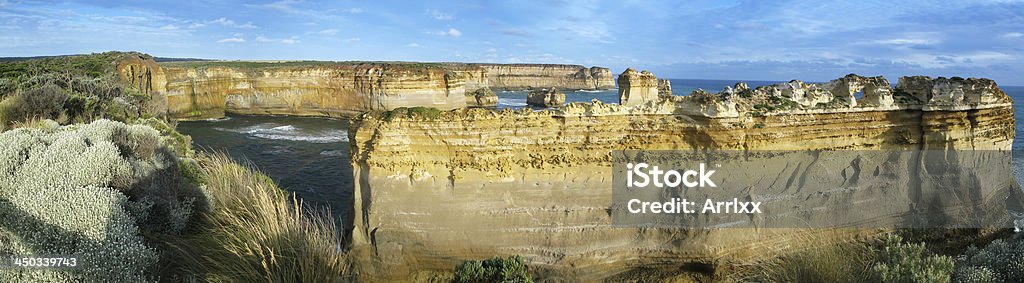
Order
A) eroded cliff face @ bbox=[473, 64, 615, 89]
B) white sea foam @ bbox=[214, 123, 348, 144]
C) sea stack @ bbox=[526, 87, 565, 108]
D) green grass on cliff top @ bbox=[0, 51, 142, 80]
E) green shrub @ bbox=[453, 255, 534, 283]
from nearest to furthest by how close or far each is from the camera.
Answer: green shrub @ bbox=[453, 255, 534, 283] < green grass on cliff top @ bbox=[0, 51, 142, 80] < white sea foam @ bbox=[214, 123, 348, 144] < sea stack @ bbox=[526, 87, 565, 108] < eroded cliff face @ bbox=[473, 64, 615, 89]

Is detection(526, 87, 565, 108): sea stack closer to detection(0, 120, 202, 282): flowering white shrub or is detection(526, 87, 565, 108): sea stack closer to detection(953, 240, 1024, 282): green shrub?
detection(0, 120, 202, 282): flowering white shrub

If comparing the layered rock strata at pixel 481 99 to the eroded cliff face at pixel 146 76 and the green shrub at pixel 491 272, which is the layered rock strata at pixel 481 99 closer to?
the eroded cliff face at pixel 146 76

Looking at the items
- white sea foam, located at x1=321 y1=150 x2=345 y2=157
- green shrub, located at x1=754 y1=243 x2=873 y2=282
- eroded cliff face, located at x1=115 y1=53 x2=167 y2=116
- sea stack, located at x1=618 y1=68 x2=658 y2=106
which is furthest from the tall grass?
eroded cliff face, located at x1=115 y1=53 x2=167 y2=116

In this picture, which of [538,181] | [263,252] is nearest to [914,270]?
[538,181]

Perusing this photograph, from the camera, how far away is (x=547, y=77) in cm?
11031

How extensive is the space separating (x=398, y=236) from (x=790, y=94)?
6.94 meters

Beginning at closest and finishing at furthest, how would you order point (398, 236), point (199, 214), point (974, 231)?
point (199, 214)
point (398, 236)
point (974, 231)

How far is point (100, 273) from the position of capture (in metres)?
5.09

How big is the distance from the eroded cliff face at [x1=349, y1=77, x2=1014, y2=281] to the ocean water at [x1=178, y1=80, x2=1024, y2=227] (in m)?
1.17

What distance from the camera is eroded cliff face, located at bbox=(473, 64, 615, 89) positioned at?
109 meters

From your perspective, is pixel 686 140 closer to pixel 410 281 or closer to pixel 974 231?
pixel 410 281

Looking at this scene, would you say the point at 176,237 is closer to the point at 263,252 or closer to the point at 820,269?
the point at 263,252

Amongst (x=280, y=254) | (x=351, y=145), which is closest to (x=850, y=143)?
(x=351, y=145)

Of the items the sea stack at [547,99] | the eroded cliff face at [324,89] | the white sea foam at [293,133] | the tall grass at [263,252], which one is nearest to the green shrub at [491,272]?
the tall grass at [263,252]
